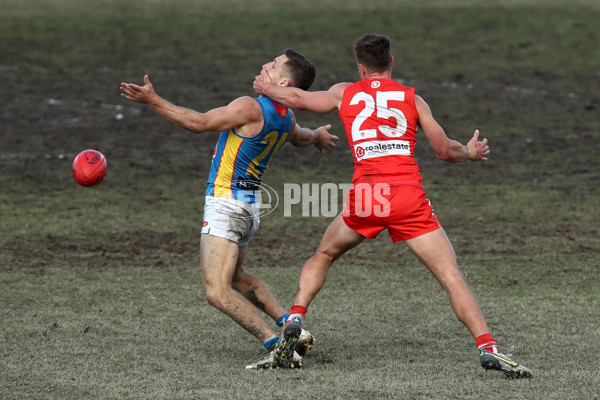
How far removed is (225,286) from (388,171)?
1555 millimetres

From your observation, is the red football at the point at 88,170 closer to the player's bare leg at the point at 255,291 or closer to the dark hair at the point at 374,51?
the player's bare leg at the point at 255,291

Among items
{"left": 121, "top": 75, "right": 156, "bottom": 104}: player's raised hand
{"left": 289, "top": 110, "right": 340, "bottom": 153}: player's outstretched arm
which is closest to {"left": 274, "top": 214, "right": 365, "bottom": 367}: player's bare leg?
{"left": 289, "top": 110, "right": 340, "bottom": 153}: player's outstretched arm

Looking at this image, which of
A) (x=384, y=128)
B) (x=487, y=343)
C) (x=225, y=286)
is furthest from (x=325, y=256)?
(x=487, y=343)

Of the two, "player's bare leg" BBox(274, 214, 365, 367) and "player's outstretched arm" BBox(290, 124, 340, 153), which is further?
"player's outstretched arm" BBox(290, 124, 340, 153)

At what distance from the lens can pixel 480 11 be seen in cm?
2950

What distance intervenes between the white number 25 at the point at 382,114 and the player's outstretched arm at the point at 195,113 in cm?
90

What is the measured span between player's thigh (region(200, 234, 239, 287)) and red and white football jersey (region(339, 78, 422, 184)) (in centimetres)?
120

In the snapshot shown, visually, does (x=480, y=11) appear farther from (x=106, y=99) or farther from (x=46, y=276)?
(x=46, y=276)

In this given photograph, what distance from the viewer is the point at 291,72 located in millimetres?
7258

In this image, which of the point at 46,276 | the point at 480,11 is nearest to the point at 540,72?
the point at 480,11

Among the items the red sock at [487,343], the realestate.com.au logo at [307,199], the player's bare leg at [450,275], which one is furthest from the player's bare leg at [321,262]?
the realestate.com.au logo at [307,199]

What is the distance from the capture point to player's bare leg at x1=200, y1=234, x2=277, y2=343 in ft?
22.8

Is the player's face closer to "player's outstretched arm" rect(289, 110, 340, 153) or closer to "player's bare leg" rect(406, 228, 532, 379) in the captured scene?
"player's outstretched arm" rect(289, 110, 340, 153)

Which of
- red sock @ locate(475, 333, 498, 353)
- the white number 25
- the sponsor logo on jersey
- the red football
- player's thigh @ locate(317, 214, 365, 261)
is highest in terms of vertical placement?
the white number 25
